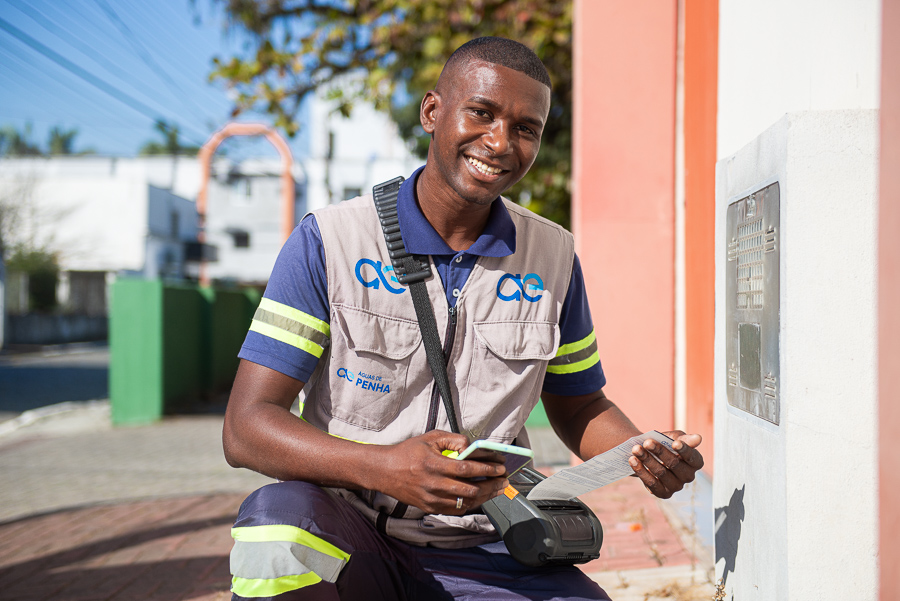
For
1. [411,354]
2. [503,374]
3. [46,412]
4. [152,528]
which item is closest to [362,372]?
[411,354]

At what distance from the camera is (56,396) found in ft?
39.8

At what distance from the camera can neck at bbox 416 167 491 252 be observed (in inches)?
91.9

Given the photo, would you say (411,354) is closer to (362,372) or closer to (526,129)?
(362,372)

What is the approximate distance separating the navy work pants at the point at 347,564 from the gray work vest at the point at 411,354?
0.07m

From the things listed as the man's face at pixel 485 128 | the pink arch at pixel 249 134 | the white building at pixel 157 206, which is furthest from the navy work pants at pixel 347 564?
the white building at pixel 157 206

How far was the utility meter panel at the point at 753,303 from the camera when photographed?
1.88 metres

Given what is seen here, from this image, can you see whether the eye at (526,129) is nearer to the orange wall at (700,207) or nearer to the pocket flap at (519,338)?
the pocket flap at (519,338)

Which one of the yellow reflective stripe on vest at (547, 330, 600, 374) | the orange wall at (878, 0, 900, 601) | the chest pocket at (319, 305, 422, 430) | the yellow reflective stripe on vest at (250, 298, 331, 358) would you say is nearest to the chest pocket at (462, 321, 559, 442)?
the yellow reflective stripe on vest at (547, 330, 600, 374)

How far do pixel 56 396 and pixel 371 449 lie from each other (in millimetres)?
11982

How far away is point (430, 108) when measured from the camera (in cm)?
242

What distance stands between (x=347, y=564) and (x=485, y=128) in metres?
1.24

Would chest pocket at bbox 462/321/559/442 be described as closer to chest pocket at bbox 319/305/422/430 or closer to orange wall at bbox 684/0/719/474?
chest pocket at bbox 319/305/422/430

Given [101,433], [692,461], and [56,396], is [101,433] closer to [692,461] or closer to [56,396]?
[56,396]

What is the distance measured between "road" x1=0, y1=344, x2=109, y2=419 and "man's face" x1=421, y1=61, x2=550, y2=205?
382 inches
